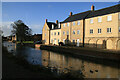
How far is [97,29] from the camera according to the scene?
28188 millimetres

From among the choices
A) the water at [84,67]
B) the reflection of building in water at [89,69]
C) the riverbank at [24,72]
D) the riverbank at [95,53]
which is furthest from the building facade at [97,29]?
the riverbank at [24,72]

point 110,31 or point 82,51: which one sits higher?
point 110,31

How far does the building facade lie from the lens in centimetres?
2420

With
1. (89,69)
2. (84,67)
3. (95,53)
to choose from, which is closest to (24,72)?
(89,69)

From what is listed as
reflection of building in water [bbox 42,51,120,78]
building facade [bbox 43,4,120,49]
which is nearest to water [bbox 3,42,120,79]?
reflection of building in water [bbox 42,51,120,78]

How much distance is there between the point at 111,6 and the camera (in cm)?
2811

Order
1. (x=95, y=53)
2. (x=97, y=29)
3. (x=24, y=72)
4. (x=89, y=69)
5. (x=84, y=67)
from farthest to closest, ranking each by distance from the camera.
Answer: (x=97, y=29) → (x=95, y=53) → (x=84, y=67) → (x=89, y=69) → (x=24, y=72)

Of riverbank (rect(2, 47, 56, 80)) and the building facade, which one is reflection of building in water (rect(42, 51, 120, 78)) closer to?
riverbank (rect(2, 47, 56, 80))

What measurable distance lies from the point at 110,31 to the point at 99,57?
979 cm

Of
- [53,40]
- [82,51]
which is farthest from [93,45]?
[53,40]

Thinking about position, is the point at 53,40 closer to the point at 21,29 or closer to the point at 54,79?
the point at 21,29

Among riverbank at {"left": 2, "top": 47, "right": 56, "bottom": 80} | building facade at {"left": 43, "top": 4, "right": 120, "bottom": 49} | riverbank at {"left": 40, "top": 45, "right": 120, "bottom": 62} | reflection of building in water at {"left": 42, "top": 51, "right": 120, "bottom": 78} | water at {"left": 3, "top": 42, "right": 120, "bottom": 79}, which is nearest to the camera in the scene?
riverbank at {"left": 2, "top": 47, "right": 56, "bottom": 80}

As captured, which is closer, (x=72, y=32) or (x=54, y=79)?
(x=54, y=79)

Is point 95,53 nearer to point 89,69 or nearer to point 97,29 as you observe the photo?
point 89,69
